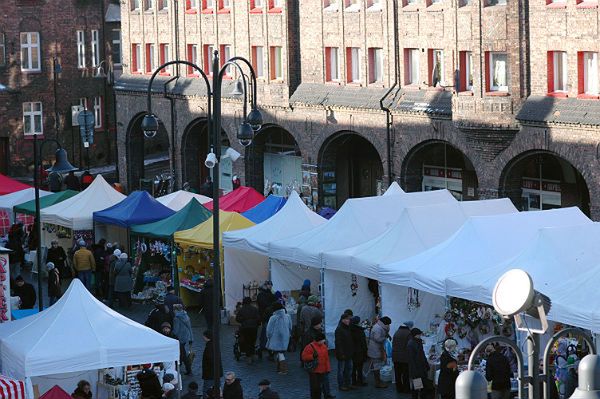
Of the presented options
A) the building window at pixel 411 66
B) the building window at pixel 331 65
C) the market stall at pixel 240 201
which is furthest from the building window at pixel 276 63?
the market stall at pixel 240 201

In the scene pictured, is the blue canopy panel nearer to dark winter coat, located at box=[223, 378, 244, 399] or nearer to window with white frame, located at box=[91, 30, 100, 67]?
dark winter coat, located at box=[223, 378, 244, 399]

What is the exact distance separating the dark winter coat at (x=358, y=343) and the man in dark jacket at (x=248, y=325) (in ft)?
9.53

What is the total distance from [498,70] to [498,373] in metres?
16.8

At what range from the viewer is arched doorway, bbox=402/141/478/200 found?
41812 millimetres

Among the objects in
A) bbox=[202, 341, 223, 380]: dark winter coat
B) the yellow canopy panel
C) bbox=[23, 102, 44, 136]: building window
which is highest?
bbox=[23, 102, 44, 136]: building window

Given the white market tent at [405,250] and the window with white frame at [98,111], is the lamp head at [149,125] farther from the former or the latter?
the window with white frame at [98,111]

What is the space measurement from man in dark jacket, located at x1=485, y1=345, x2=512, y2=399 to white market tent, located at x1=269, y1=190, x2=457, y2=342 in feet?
21.9

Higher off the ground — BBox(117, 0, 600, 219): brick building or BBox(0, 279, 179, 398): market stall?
BBox(117, 0, 600, 219): brick building

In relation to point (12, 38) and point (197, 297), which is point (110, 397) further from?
point (12, 38)

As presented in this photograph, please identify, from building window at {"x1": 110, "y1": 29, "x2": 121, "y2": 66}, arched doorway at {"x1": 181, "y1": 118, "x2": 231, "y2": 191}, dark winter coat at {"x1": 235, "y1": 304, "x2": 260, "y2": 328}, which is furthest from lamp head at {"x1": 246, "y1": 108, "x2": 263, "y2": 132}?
building window at {"x1": 110, "y1": 29, "x2": 121, "y2": 66}

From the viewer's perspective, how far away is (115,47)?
68.5m

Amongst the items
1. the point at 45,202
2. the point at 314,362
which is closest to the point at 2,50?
the point at 45,202

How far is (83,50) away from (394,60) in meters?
28.0

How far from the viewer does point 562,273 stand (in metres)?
23.1
